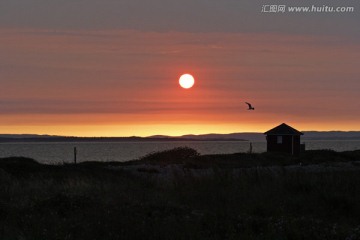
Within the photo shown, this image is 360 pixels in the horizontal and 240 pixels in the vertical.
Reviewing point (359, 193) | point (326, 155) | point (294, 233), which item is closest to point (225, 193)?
point (359, 193)

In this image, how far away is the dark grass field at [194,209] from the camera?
10039mm

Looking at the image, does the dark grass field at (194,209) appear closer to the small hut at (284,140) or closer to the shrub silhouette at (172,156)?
the shrub silhouette at (172,156)

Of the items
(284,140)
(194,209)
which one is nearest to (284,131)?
(284,140)

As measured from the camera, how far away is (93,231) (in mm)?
10109

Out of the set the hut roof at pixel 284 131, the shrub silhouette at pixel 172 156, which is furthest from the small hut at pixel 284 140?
the shrub silhouette at pixel 172 156

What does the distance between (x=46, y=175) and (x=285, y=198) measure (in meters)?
13.0

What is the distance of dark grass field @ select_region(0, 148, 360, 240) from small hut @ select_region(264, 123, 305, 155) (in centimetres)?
3700

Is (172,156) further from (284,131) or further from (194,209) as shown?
(194,209)

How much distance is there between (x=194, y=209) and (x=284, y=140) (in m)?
44.1

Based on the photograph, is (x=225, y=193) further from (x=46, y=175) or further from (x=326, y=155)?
(x=326, y=155)

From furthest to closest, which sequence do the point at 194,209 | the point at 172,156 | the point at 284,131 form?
the point at 284,131
the point at 172,156
the point at 194,209

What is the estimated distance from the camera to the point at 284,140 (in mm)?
56219

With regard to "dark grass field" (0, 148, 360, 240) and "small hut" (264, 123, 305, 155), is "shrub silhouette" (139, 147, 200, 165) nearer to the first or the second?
"small hut" (264, 123, 305, 155)

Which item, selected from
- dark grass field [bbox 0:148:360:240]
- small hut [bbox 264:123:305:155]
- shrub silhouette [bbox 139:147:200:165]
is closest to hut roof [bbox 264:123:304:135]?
small hut [bbox 264:123:305:155]
